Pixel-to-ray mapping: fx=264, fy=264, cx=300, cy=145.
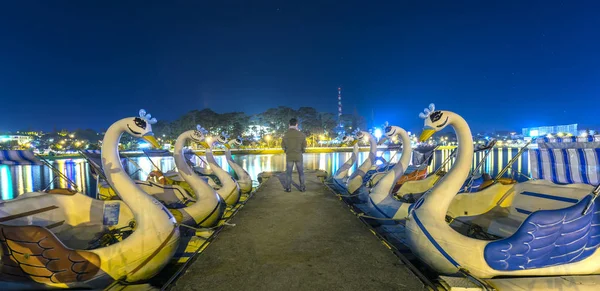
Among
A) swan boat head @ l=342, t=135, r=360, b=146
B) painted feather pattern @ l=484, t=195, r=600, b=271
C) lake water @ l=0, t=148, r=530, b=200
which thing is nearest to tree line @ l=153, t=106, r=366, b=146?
lake water @ l=0, t=148, r=530, b=200

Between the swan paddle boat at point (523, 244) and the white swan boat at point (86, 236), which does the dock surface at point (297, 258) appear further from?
the white swan boat at point (86, 236)

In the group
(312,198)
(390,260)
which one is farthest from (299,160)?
(390,260)

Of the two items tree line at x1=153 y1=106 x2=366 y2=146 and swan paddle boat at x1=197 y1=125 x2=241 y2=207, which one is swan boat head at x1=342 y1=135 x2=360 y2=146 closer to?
swan paddle boat at x1=197 y1=125 x2=241 y2=207

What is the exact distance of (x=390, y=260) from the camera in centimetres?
353

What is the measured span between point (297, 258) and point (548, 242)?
10.6 ft

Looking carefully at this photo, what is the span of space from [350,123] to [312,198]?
11666cm

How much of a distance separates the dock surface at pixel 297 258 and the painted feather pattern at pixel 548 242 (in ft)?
4.41

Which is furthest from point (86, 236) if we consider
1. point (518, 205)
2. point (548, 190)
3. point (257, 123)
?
point (257, 123)

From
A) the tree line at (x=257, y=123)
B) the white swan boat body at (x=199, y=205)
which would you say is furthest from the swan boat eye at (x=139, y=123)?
the tree line at (x=257, y=123)

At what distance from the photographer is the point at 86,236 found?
201 inches

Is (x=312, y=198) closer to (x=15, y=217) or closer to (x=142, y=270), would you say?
(x=142, y=270)

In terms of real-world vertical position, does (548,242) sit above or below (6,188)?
above

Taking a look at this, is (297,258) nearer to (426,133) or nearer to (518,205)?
(426,133)

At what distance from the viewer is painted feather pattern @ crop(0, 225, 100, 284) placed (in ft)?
10.4
